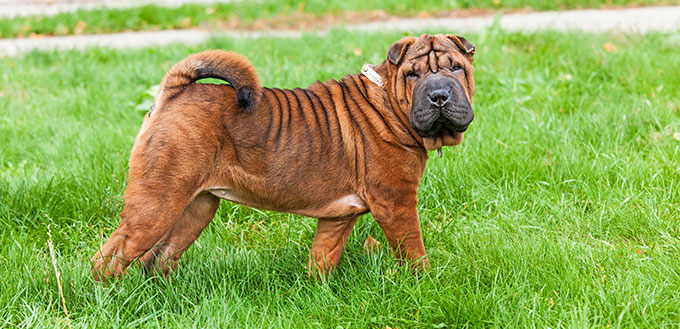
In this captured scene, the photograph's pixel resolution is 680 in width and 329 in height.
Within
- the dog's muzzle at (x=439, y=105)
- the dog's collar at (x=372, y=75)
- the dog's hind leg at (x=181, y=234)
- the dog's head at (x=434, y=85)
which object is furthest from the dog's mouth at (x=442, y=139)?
the dog's hind leg at (x=181, y=234)

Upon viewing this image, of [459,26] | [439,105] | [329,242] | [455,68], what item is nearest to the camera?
[439,105]

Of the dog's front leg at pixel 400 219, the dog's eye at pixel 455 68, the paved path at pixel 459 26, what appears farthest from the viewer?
the paved path at pixel 459 26

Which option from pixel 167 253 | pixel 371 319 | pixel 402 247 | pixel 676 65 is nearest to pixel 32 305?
pixel 167 253

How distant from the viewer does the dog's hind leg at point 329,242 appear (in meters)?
3.62

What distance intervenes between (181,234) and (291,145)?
2.59 ft

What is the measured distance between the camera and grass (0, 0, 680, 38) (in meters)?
9.95

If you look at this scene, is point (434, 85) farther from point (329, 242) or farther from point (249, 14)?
point (249, 14)

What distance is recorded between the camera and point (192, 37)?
9422 millimetres

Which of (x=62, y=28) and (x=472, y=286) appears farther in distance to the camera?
(x=62, y=28)

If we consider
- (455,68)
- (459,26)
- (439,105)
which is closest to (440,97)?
(439,105)

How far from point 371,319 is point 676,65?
4739 millimetres

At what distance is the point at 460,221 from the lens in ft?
13.5

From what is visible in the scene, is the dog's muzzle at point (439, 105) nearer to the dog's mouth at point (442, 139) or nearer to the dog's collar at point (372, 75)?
the dog's mouth at point (442, 139)

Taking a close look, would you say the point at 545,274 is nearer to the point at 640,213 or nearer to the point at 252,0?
the point at 640,213
